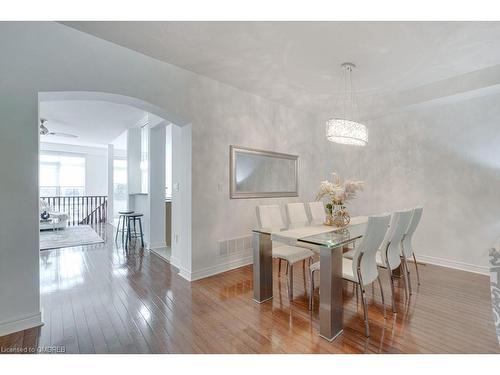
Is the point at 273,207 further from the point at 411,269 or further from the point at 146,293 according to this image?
the point at 411,269

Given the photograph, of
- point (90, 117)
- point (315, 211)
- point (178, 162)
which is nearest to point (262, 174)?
point (315, 211)

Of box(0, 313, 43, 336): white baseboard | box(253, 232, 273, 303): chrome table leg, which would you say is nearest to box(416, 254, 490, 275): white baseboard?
box(253, 232, 273, 303): chrome table leg

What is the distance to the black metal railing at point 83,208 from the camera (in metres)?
8.66

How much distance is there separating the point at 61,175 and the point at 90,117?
5.23 metres

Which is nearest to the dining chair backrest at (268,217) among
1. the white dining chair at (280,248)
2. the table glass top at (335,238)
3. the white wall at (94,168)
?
the white dining chair at (280,248)

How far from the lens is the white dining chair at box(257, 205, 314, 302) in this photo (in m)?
2.82

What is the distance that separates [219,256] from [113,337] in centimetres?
182

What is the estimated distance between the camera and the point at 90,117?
5.67 meters

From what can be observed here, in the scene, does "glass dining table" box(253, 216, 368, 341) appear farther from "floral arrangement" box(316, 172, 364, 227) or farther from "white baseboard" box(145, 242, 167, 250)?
"white baseboard" box(145, 242, 167, 250)

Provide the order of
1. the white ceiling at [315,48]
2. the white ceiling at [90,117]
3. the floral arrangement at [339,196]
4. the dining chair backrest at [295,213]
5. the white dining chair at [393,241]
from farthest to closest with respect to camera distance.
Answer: the white ceiling at [90,117] < the dining chair backrest at [295,213] < the floral arrangement at [339,196] < the white dining chair at [393,241] < the white ceiling at [315,48]

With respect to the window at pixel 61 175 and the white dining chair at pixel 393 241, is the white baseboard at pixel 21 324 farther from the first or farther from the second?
the window at pixel 61 175

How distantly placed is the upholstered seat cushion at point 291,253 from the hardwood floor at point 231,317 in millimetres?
423

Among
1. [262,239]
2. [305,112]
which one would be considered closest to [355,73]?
[305,112]

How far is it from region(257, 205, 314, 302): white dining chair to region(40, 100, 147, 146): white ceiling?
362 cm
